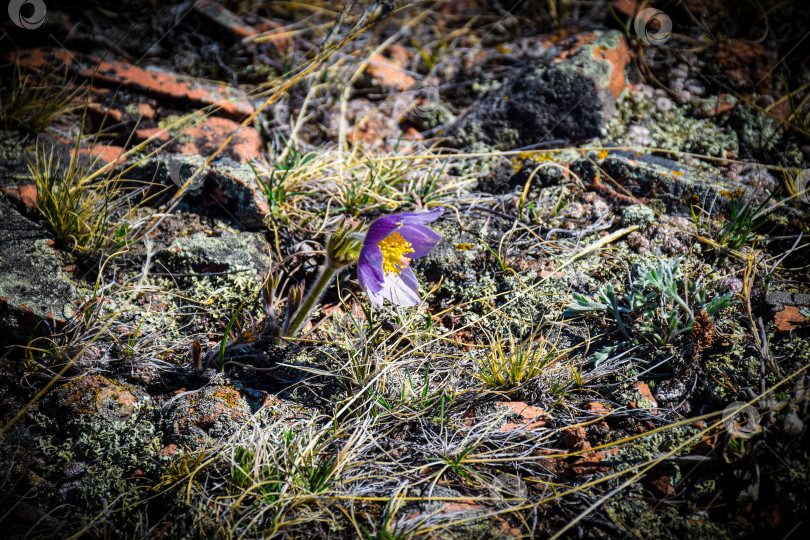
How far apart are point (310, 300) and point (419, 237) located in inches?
20.1

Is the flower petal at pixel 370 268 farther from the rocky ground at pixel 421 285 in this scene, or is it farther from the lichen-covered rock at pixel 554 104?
the lichen-covered rock at pixel 554 104

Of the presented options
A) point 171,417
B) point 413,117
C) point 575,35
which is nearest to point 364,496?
point 171,417

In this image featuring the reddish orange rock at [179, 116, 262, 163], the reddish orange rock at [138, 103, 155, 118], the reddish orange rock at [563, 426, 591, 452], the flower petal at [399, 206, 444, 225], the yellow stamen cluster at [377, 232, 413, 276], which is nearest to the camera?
the reddish orange rock at [563, 426, 591, 452]

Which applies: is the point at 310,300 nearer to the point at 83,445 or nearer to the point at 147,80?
the point at 83,445

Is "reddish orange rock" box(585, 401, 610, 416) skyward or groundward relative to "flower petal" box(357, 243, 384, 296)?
groundward

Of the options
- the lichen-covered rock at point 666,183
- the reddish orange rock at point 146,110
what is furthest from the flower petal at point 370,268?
the reddish orange rock at point 146,110

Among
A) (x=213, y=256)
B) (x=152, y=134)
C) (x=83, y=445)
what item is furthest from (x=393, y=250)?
(x=152, y=134)

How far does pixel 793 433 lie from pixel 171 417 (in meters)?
2.08

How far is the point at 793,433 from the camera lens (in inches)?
59.0

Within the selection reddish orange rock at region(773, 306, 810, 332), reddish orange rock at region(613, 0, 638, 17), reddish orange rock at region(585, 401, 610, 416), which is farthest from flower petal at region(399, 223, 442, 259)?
reddish orange rock at region(613, 0, 638, 17)

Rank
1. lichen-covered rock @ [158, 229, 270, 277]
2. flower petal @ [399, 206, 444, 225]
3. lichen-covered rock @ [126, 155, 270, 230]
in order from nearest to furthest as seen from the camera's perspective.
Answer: flower petal @ [399, 206, 444, 225] → lichen-covered rock @ [158, 229, 270, 277] → lichen-covered rock @ [126, 155, 270, 230]

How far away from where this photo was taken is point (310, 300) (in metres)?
1.94

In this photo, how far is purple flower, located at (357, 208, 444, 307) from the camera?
178 cm

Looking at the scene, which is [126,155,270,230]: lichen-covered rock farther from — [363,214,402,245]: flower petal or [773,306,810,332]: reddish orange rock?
[773,306,810,332]: reddish orange rock
